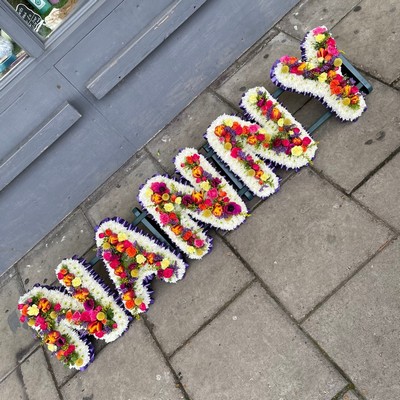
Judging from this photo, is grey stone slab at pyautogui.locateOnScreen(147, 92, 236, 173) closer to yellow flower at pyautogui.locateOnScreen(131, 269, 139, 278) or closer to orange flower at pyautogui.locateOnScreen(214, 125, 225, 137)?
orange flower at pyautogui.locateOnScreen(214, 125, 225, 137)

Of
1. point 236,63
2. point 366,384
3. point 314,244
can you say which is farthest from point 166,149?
point 366,384

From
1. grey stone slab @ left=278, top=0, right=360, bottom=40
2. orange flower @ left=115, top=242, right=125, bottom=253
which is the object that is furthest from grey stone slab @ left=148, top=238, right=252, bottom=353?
grey stone slab @ left=278, top=0, right=360, bottom=40

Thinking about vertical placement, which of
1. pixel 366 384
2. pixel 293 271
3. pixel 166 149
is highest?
pixel 166 149

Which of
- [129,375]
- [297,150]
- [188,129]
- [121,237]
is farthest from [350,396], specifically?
[188,129]

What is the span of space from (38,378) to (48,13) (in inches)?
128

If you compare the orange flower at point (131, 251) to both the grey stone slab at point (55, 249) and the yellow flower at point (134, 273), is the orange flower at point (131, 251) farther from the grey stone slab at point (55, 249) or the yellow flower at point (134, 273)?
the grey stone slab at point (55, 249)

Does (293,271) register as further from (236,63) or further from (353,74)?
(236,63)

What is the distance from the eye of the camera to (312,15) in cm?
397

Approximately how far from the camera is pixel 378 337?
8.56 feet

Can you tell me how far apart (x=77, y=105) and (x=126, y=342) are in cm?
→ 220

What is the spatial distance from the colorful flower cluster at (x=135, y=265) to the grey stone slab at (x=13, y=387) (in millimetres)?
1329

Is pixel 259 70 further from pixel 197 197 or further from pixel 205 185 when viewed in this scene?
pixel 197 197

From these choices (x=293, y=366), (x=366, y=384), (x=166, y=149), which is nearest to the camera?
(x=366, y=384)

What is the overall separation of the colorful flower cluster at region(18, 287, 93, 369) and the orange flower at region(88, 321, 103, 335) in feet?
0.31
